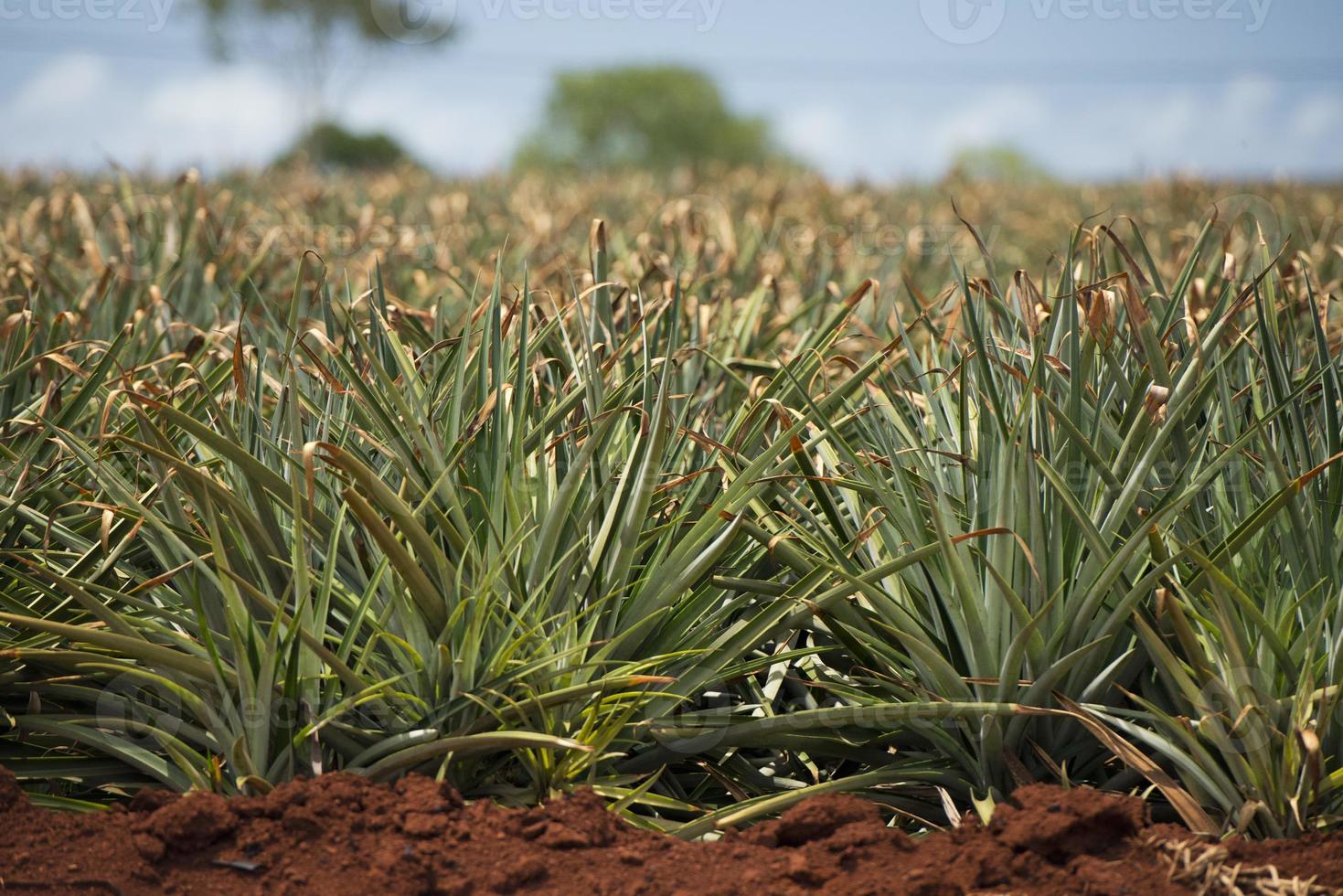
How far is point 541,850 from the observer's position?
171 cm

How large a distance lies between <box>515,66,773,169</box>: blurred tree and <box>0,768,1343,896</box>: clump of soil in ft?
206

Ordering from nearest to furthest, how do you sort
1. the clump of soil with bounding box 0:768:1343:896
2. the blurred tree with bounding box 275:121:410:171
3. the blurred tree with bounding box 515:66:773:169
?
1. the clump of soil with bounding box 0:768:1343:896
2. the blurred tree with bounding box 275:121:410:171
3. the blurred tree with bounding box 515:66:773:169

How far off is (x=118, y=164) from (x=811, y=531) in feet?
13.7

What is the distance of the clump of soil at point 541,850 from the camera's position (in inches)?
64.9

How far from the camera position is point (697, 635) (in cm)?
214

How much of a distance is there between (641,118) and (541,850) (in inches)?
2588

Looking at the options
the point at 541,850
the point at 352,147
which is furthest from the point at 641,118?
the point at 541,850

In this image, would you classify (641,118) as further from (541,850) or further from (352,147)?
(541,850)

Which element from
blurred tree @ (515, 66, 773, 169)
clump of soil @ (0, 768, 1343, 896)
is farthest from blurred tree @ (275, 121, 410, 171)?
blurred tree @ (515, 66, 773, 169)

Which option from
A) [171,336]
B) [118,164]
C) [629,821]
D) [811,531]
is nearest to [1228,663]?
[811,531]

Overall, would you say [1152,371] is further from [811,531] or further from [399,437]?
[399,437]

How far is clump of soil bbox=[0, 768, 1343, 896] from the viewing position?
5.41 ft

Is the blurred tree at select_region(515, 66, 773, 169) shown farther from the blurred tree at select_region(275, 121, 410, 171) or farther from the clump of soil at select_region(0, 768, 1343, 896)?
the clump of soil at select_region(0, 768, 1343, 896)

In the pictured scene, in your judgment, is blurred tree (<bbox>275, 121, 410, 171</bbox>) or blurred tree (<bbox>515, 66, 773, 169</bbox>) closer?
blurred tree (<bbox>275, 121, 410, 171</bbox>)
